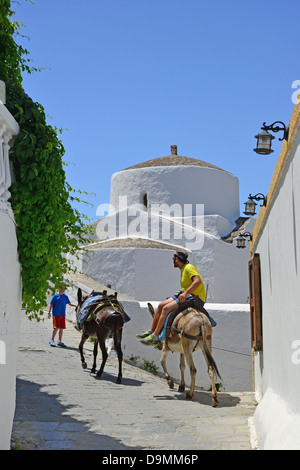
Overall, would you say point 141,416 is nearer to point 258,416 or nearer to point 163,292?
point 258,416

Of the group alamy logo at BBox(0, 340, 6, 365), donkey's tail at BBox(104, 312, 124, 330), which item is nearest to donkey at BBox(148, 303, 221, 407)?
donkey's tail at BBox(104, 312, 124, 330)

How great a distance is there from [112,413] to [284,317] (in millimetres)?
Answer: 3366

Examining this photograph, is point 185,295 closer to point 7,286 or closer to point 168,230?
point 7,286

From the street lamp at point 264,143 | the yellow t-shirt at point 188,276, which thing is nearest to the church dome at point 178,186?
the yellow t-shirt at point 188,276

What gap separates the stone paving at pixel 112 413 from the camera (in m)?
6.25

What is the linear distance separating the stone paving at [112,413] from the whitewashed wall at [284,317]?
2.36 feet

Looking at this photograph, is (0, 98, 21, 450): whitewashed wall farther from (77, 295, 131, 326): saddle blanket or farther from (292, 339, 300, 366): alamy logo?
(77, 295, 131, 326): saddle blanket

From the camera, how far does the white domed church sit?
2316cm

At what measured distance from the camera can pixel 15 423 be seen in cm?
696

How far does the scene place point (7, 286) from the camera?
491cm

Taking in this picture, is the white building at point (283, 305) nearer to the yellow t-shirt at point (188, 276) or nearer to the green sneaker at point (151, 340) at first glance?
the yellow t-shirt at point (188, 276)

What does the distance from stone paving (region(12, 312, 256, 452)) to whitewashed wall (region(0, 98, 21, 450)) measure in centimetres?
105

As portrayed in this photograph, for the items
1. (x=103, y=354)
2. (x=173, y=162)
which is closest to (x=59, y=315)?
(x=103, y=354)
